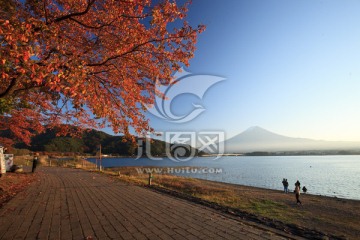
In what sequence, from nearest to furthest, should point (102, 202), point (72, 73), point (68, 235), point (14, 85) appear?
point (72, 73) → point (68, 235) → point (14, 85) → point (102, 202)

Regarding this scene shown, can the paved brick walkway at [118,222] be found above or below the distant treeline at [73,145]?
below

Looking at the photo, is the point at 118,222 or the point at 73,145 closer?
the point at 118,222

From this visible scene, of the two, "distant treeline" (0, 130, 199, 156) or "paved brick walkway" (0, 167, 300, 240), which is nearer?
"paved brick walkway" (0, 167, 300, 240)

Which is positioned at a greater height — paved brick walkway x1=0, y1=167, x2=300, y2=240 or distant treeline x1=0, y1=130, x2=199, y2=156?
distant treeline x1=0, y1=130, x2=199, y2=156

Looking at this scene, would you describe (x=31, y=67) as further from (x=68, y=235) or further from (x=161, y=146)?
(x=161, y=146)

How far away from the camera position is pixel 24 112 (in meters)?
14.2

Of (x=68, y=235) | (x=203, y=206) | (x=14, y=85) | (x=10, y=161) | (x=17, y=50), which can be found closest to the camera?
(x=17, y=50)

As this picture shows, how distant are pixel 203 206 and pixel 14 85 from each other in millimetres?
6424

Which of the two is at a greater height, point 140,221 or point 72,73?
point 72,73

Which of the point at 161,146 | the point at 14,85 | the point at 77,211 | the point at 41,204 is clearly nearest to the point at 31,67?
the point at 14,85

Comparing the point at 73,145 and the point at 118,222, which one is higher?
the point at 73,145

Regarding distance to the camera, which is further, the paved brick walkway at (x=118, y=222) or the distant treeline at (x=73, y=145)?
the distant treeline at (x=73, y=145)

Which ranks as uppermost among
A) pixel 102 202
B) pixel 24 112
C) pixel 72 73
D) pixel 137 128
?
pixel 24 112

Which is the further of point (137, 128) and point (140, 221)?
point (137, 128)
